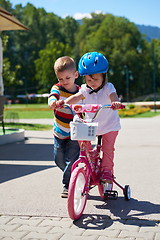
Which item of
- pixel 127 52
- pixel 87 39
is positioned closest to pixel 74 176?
pixel 127 52

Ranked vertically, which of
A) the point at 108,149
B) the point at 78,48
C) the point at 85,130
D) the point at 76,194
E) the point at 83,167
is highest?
the point at 78,48

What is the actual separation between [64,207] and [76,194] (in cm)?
58

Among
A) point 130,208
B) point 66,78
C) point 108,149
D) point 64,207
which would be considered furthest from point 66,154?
point 130,208

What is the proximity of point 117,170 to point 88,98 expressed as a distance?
2.74 meters

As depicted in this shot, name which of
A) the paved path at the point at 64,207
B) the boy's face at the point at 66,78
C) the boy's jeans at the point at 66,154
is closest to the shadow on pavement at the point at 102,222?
the paved path at the point at 64,207

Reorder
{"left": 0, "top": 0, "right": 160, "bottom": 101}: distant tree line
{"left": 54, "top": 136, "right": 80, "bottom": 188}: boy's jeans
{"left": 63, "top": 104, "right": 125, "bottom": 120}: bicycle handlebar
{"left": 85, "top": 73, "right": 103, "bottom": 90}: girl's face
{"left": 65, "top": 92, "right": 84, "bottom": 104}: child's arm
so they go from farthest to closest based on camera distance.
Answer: {"left": 0, "top": 0, "right": 160, "bottom": 101}: distant tree line
{"left": 54, "top": 136, "right": 80, "bottom": 188}: boy's jeans
{"left": 65, "top": 92, "right": 84, "bottom": 104}: child's arm
{"left": 85, "top": 73, "right": 103, "bottom": 90}: girl's face
{"left": 63, "top": 104, "right": 125, "bottom": 120}: bicycle handlebar

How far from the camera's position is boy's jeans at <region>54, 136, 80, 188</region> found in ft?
18.3

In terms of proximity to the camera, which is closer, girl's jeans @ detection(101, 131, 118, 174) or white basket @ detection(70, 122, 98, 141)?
white basket @ detection(70, 122, 98, 141)

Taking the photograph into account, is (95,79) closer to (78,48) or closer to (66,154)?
(66,154)

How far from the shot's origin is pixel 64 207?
512 centimetres

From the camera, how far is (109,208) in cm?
511

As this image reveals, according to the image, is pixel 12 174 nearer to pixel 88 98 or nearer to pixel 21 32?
pixel 88 98

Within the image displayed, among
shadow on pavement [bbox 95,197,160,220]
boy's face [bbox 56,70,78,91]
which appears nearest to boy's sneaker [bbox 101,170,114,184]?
shadow on pavement [bbox 95,197,160,220]

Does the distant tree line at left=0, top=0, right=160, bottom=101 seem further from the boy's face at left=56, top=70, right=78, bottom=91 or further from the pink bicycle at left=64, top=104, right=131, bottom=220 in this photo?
the pink bicycle at left=64, top=104, right=131, bottom=220
